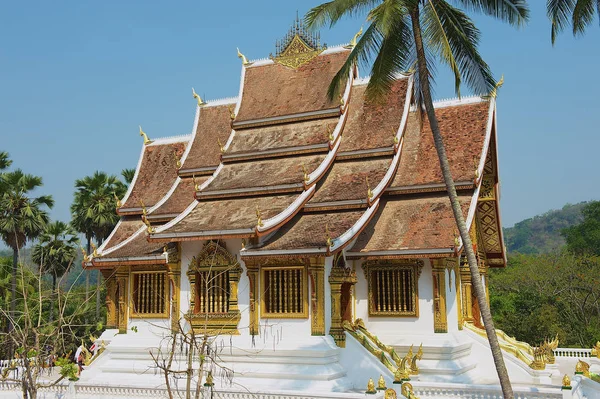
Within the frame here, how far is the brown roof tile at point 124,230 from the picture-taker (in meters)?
19.0

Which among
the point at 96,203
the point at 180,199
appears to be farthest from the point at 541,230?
the point at 180,199

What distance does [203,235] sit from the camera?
14906 millimetres

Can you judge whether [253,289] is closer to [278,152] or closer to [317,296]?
[317,296]

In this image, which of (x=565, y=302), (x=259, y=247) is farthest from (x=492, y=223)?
(x=565, y=302)

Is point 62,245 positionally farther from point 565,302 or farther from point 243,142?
point 565,302

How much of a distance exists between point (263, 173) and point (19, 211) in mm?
12417

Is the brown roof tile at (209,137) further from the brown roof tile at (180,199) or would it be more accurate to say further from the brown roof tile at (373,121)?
the brown roof tile at (373,121)

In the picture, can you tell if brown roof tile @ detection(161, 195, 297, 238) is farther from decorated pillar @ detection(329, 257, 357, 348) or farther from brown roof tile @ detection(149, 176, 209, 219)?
decorated pillar @ detection(329, 257, 357, 348)

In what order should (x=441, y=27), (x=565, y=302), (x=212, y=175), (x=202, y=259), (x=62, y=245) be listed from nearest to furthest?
(x=441, y=27) < (x=202, y=259) < (x=212, y=175) < (x=62, y=245) < (x=565, y=302)

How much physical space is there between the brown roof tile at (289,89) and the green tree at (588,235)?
38.8 meters

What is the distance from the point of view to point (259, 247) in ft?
48.8

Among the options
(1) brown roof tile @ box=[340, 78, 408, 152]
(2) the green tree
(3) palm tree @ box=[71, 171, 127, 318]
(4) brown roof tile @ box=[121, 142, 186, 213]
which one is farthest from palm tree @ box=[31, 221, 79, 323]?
(2) the green tree

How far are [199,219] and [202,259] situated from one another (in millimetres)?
909

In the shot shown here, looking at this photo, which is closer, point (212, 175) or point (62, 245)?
point (212, 175)
